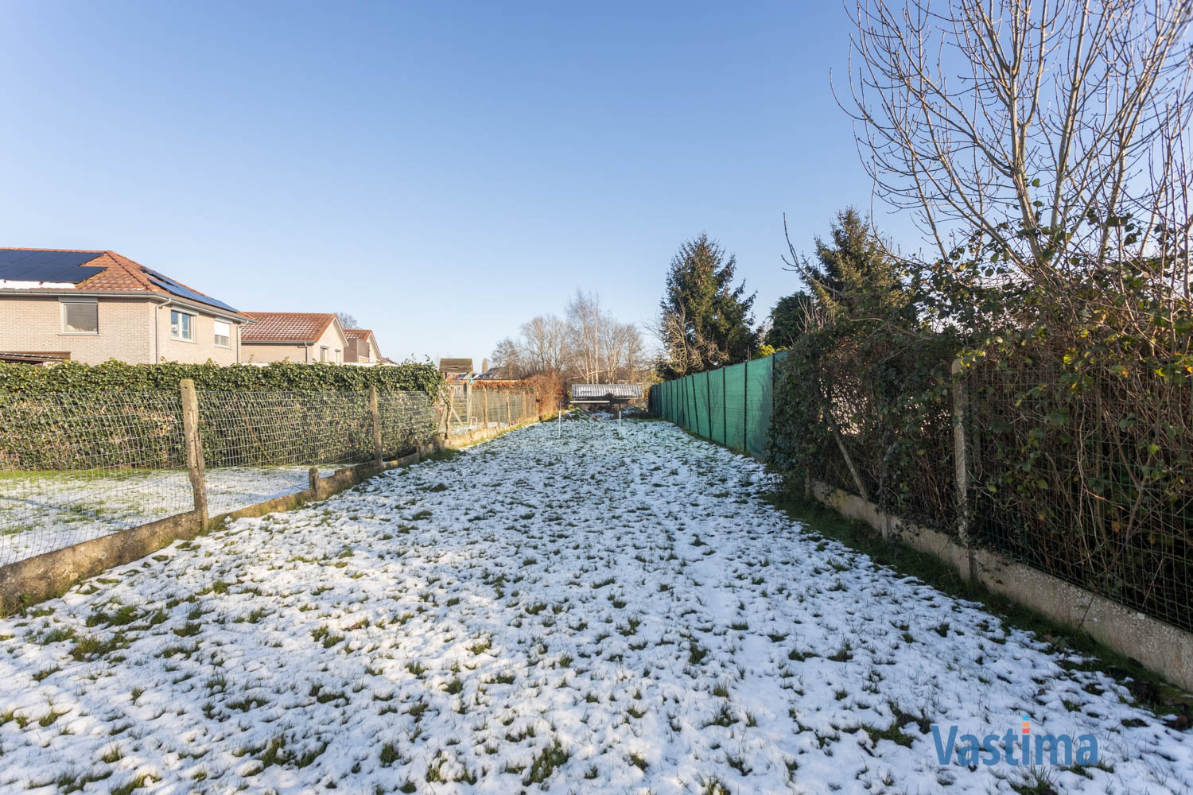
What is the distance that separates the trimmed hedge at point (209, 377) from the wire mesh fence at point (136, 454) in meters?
1.48

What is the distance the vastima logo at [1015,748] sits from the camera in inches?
80.8

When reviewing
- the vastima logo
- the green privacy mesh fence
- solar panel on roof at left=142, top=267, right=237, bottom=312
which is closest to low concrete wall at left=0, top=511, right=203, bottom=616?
the vastima logo

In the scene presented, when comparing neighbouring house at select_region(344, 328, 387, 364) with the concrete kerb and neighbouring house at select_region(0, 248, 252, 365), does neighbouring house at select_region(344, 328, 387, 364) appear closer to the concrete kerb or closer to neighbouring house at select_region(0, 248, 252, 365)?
neighbouring house at select_region(0, 248, 252, 365)

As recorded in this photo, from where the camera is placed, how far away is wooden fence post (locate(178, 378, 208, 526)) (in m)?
5.40

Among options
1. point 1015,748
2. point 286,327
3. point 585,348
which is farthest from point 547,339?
point 1015,748

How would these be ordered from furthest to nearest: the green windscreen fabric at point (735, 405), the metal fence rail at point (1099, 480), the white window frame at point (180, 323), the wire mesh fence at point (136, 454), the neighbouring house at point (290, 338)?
the neighbouring house at point (290, 338) < the white window frame at point (180, 323) < the green windscreen fabric at point (735, 405) < the wire mesh fence at point (136, 454) < the metal fence rail at point (1099, 480)

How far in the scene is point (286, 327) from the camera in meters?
29.7

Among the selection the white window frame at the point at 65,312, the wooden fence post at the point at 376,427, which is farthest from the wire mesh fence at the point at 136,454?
the white window frame at the point at 65,312

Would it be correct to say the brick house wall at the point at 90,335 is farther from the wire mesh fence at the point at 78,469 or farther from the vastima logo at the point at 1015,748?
the vastima logo at the point at 1015,748

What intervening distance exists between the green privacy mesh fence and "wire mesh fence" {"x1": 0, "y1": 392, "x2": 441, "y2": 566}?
6.67 meters

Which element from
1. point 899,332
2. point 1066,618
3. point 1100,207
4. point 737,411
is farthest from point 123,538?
point 737,411

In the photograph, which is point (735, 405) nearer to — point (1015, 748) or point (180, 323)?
point (1015, 748)

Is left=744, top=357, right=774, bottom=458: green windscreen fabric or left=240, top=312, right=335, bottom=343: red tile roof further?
left=240, top=312, right=335, bottom=343: red tile roof

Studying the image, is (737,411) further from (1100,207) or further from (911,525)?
(1100,207)
